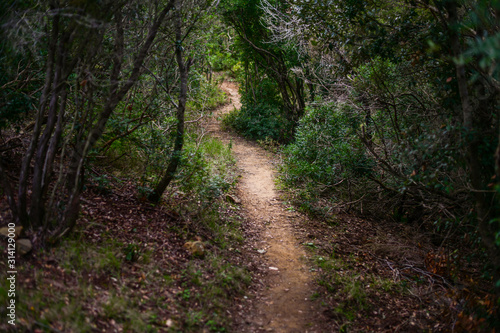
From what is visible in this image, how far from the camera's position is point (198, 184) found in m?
6.08

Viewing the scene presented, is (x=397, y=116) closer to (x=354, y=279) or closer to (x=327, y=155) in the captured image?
(x=327, y=155)

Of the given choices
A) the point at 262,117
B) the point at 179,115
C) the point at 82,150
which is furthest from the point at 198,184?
the point at 262,117

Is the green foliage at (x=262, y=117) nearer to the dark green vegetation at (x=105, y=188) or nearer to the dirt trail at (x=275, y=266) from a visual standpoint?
the dirt trail at (x=275, y=266)

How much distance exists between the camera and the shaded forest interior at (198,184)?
143 inches

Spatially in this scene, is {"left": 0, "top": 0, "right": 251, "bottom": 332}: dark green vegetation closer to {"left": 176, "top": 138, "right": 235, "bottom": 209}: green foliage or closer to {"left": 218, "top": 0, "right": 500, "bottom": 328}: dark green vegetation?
{"left": 176, "top": 138, "right": 235, "bottom": 209}: green foliage

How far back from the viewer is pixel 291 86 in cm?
1345

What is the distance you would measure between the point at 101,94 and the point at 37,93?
2.96ft

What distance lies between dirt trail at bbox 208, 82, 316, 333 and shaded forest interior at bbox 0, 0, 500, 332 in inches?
7.3

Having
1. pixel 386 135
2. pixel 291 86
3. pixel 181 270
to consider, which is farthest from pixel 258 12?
pixel 181 270

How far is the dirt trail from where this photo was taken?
414 cm

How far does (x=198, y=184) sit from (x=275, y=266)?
1924 millimetres

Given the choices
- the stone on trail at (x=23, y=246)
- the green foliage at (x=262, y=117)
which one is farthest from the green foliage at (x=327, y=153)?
the stone on trail at (x=23, y=246)

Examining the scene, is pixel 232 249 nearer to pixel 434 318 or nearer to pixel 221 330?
pixel 221 330

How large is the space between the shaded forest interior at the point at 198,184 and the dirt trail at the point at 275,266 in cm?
19
